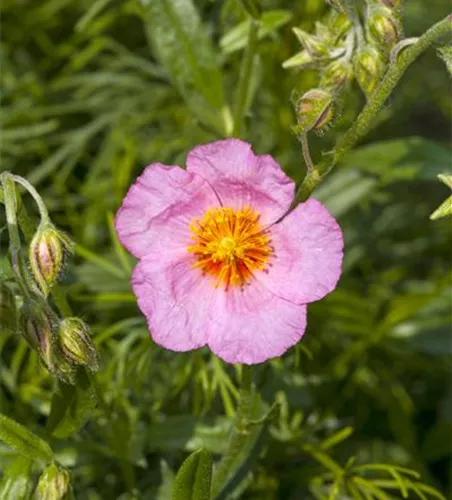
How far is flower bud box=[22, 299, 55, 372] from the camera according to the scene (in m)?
1.09

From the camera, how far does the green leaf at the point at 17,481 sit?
1165 millimetres

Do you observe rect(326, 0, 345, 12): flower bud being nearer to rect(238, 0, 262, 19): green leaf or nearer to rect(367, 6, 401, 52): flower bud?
rect(367, 6, 401, 52): flower bud

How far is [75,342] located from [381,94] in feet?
1.34

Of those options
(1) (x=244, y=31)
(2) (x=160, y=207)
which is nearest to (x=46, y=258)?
(2) (x=160, y=207)

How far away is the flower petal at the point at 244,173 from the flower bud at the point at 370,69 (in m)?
0.14

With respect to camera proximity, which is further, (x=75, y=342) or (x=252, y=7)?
(x=252, y=7)

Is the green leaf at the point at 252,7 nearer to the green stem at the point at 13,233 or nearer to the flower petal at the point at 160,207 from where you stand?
the flower petal at the point at 160,207

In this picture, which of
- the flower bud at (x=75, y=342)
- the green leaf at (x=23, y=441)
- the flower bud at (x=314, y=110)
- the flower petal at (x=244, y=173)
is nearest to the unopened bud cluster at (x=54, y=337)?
the flower bud at (x=75, y=342)

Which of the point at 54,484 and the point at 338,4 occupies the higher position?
the point at 338,4

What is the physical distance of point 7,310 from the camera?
3.67ft

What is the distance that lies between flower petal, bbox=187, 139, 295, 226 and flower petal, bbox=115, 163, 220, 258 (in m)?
0.02

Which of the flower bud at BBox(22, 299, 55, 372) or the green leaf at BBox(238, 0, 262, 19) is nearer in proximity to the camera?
the flower bud at BBox(22, 299, 55, 372)

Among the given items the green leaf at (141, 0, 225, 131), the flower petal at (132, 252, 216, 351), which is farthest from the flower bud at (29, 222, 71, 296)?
the green leaf at (141, 0, 225, 131)

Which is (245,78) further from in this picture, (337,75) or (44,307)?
(44,307)
